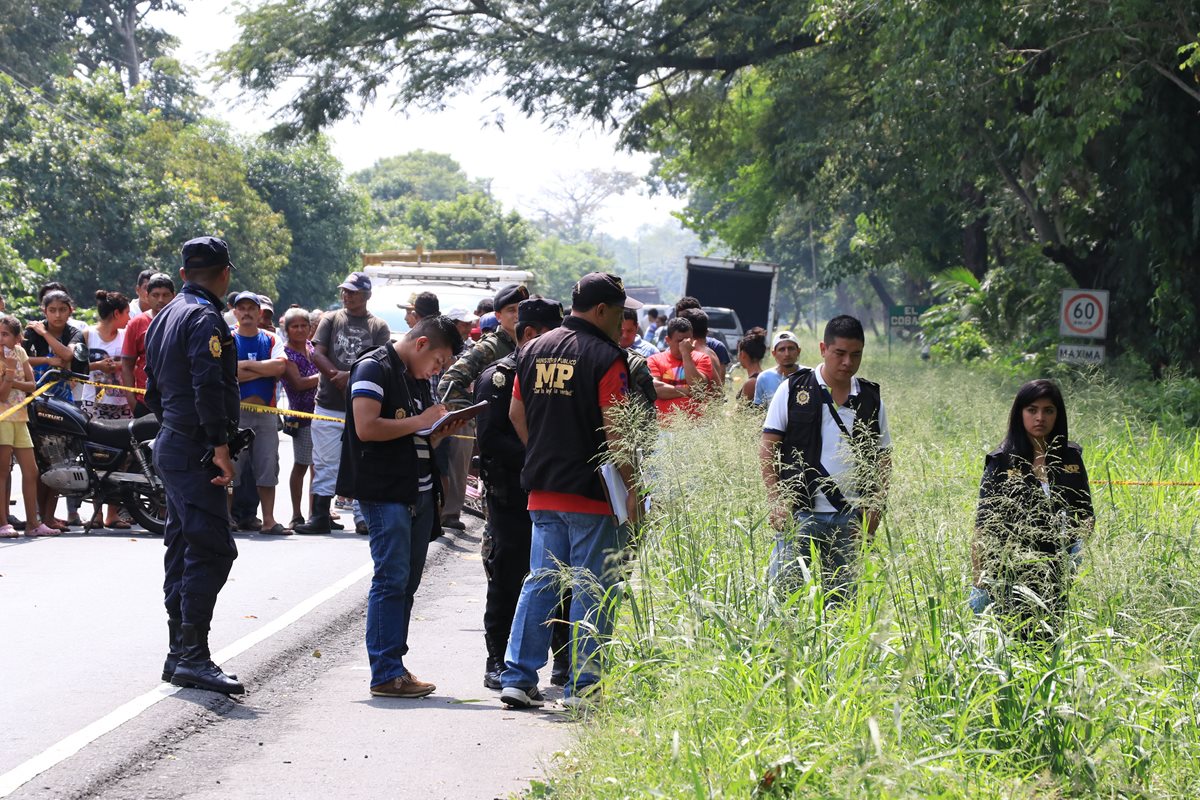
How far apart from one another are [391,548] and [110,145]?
1208 inches

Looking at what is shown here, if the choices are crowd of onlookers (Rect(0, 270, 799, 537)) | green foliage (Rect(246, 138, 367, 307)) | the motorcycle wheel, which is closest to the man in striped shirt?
crowd of onlookers (Rect(0, 270, 799, 537))

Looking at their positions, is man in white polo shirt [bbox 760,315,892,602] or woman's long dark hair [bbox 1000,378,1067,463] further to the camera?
man in white polo shirt [bbox 760,315,892,602]

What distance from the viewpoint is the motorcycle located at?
40.5 feet

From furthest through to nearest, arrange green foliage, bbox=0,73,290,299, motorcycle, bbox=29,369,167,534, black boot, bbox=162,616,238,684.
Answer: green foliage, bbox=0,73,290,299
motorcycle, bbox=29,369,167,534
black boot, bbox=162,616,238,684

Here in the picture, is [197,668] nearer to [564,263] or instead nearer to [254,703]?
[254,703]

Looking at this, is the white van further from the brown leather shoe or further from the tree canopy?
the brown leather shoe

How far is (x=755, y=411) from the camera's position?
394 inches

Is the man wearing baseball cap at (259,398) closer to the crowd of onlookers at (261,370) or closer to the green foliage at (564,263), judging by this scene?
the crowd of onlookers at (261,370)

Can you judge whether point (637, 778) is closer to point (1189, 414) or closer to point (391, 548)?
point (391, 548)

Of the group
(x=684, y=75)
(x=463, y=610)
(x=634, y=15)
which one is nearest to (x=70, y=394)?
(x=463, y=610)

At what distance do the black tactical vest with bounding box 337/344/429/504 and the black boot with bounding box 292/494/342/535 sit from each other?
6.00 m

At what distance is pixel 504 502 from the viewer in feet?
25.5

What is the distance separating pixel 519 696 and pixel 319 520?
652cm

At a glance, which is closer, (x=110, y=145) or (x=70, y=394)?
(x=70, y=394)
